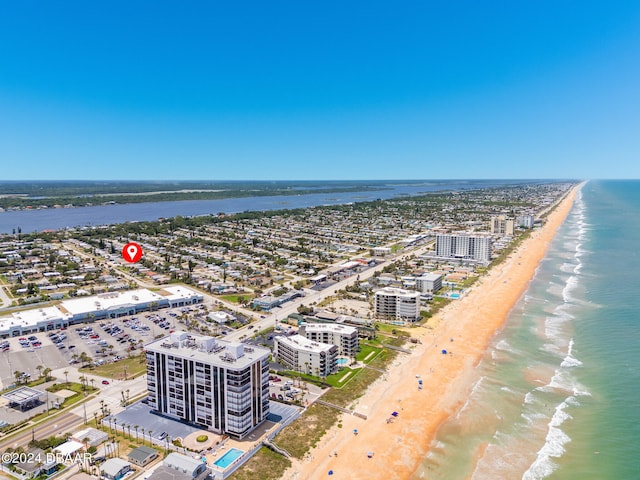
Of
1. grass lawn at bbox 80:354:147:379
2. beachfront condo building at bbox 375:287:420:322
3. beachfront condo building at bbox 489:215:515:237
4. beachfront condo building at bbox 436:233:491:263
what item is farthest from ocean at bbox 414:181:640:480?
beachfront condo building at bbox 489:215:515:237

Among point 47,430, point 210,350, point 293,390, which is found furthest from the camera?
point 293,390

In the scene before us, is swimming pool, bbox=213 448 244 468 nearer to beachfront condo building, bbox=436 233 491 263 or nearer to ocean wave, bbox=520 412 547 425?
ocean wave, bbox=520 412 547 425

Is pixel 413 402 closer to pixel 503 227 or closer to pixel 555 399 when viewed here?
pixel 555 399

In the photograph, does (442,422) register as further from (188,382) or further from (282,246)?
(282,246)

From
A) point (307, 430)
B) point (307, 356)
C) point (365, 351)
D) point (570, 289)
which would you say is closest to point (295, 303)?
point (365, 351)

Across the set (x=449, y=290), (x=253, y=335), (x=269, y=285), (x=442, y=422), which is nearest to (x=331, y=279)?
(x=269, y=285)
